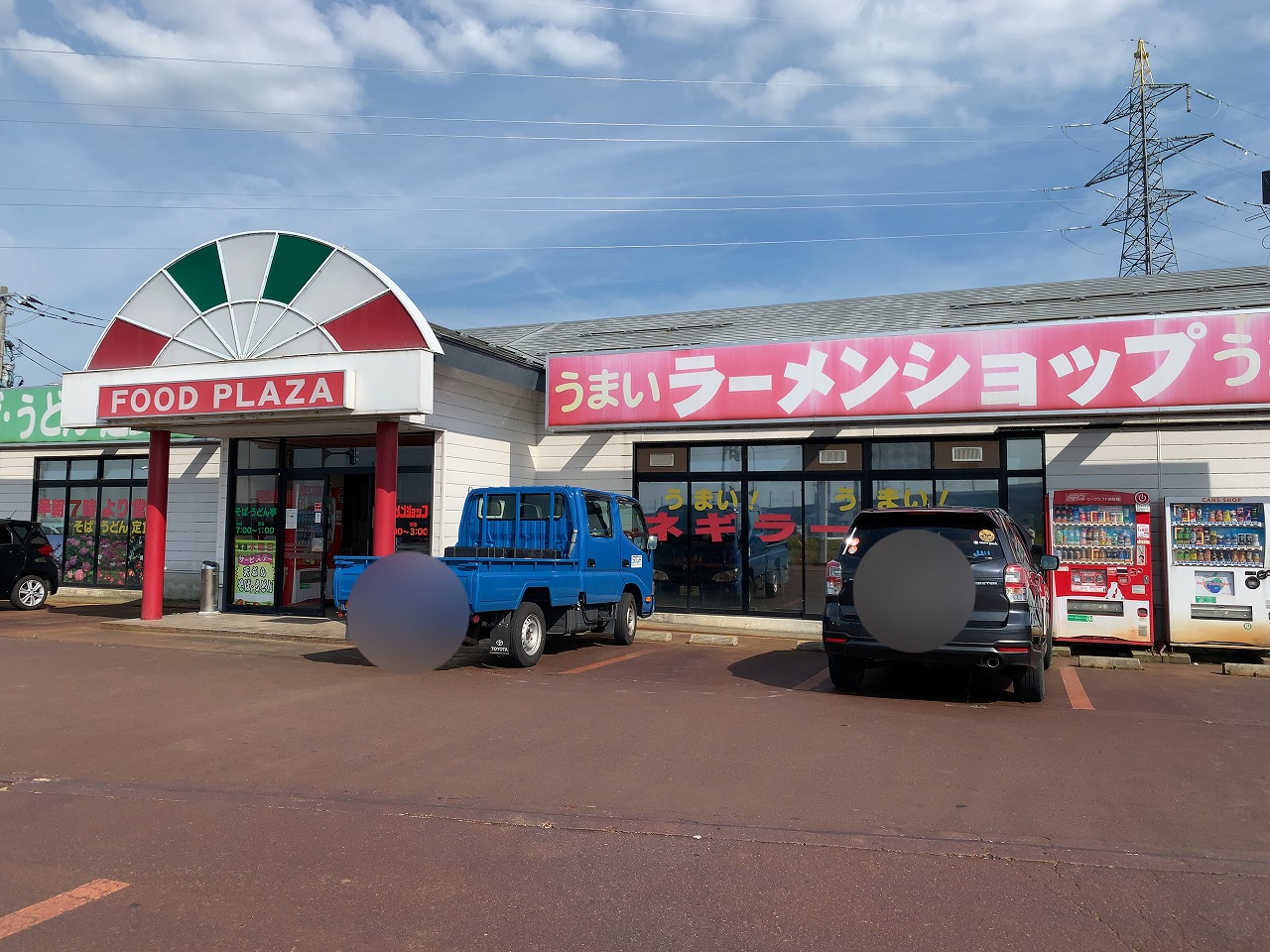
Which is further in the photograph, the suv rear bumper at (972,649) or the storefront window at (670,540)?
the storefront window at (670,540)

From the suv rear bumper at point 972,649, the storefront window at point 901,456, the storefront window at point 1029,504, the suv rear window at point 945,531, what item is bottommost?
the suv rear bumper at point 972,649

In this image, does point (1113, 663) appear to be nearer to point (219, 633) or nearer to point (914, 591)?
point (914, 591)

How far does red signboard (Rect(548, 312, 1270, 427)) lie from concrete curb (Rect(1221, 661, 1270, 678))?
3244mm

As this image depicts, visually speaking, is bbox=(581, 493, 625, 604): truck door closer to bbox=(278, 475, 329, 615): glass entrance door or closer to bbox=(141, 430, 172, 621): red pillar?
bbox=(278, 475, 329, 615): glass entrance door

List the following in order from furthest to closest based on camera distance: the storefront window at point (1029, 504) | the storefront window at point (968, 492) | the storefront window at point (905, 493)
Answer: the storefront window at point (905, 493) → the storefront window at point (968, 492) → the storefront window at point (1029, 504)

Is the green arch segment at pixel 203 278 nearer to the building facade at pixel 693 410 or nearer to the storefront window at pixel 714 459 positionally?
the building facade at pixel 693 410

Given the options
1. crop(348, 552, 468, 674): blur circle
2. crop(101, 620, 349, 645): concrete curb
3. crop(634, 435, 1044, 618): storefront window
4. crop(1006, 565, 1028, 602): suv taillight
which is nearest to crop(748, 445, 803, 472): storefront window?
crop(634, 435, 1044, 618): storefront window

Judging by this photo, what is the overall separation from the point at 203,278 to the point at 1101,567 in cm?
1368

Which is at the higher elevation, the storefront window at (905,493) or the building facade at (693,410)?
the building facade at (693,410)

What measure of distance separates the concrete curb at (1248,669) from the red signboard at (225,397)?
37.9 ft

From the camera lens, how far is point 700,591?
15625 mm

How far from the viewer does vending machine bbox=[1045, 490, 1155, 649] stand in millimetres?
11711

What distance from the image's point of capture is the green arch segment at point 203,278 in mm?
14367

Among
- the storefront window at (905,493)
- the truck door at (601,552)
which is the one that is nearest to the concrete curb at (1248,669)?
the storefront window at (905,493)
